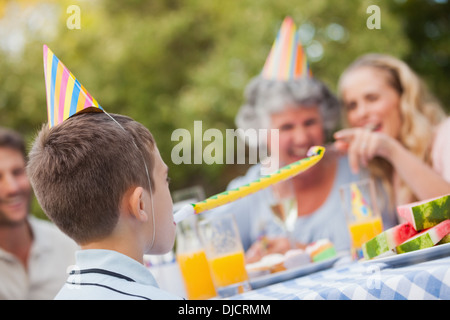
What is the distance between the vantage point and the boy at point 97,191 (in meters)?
0.92

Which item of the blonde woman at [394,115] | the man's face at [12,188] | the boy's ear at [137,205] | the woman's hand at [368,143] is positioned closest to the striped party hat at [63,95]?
the boy's ear at [137,205]

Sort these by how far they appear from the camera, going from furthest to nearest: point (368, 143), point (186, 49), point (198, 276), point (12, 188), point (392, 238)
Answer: point (186, 49) < point (12, 188) < point (368, 143) < point (198, 276) < point (392, 238)

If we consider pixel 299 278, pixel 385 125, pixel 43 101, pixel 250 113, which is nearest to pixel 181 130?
pixel 43 101

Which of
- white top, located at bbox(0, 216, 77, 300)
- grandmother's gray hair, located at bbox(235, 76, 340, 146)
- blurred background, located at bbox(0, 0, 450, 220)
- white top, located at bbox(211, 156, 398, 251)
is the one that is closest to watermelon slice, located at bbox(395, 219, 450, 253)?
white top, located at bbox(211, 156, 398, 251)

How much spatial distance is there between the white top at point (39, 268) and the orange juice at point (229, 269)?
133 centimetres

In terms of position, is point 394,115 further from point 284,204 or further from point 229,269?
point 229,269

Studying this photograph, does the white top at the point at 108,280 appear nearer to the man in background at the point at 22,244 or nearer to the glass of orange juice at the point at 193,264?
the glass of orange juice at the point at 193,264

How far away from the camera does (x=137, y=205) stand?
961mm

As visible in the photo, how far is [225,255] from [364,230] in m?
0.40

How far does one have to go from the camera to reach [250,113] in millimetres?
2676

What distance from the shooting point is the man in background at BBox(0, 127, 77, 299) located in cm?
239

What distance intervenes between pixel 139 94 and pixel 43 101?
1.47 meters

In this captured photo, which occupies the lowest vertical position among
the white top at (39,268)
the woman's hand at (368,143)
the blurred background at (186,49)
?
the white top at (39,268)

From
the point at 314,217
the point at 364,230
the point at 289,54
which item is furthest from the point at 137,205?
the point at 314,217
